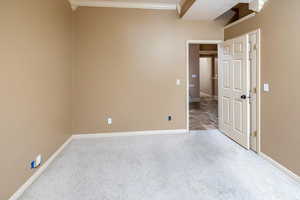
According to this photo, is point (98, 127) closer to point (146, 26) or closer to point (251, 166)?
point (146, 26)

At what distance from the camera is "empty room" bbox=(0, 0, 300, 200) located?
2.14 metres

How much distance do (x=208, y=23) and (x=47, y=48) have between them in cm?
352

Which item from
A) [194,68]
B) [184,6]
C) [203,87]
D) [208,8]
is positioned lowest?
[203,87]

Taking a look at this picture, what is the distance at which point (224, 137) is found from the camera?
4105 millimetres

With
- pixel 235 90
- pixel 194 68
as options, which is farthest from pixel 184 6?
pixel 194 68

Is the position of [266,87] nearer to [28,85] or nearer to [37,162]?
[28,85]

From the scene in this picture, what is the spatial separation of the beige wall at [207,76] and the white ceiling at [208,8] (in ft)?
25.3

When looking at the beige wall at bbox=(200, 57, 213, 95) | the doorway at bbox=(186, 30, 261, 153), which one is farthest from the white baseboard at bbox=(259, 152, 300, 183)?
the beige wall at bbox=(200, 57, 213, 95)

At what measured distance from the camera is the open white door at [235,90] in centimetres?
338

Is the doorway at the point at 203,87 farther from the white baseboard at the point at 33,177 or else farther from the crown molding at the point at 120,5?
the white baseboard at the point at 33,177

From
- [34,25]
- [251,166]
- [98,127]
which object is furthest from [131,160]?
[34,25]

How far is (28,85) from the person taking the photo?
2.32 m

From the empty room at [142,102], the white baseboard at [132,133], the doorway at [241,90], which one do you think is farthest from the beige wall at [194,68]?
the white baseboard at [132,133]

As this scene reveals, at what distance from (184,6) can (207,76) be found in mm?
8788
